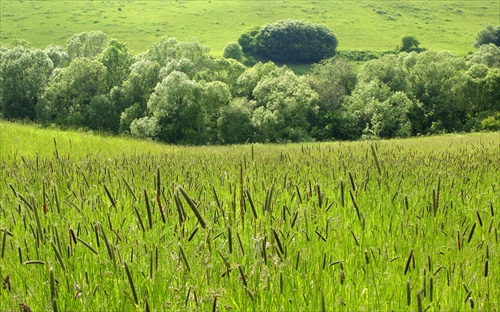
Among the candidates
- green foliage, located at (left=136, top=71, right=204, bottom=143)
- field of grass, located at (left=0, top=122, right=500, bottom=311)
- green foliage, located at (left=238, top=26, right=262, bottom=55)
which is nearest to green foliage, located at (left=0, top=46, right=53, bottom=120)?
green foliage, located at (left=136, top=71, right=204, bottom=143)

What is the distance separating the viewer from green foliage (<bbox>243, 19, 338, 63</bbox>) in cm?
13112

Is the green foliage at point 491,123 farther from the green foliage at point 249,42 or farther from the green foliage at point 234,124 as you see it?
the green foliage at point 249,42

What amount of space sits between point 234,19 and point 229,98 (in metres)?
93.3

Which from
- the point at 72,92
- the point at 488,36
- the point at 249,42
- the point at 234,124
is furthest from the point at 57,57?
the point at 488,36

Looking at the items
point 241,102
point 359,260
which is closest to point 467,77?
point 241,102

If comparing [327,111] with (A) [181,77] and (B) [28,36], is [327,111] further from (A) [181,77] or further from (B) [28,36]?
(B) [28,36]

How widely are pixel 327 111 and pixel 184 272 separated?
70482mm

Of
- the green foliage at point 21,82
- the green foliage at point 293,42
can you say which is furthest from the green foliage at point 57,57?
the green foliage at point 293,42

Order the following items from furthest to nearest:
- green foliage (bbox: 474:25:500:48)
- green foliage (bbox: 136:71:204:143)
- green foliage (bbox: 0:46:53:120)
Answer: green foliage (bbox: 474:25:500:48)
green foliage (bbox: 0:46:53:120)
green foliage (bbox: 136:71:204:143)

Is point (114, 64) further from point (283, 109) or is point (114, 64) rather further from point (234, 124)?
point (283, 109)

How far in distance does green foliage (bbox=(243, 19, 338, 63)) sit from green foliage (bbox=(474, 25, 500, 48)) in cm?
→ 3482

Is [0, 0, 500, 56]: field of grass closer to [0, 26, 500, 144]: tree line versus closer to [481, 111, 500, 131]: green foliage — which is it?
[0, 26, 500, 144]: tree line

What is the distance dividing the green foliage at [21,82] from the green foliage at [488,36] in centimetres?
9849

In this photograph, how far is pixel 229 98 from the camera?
61.1 meters
